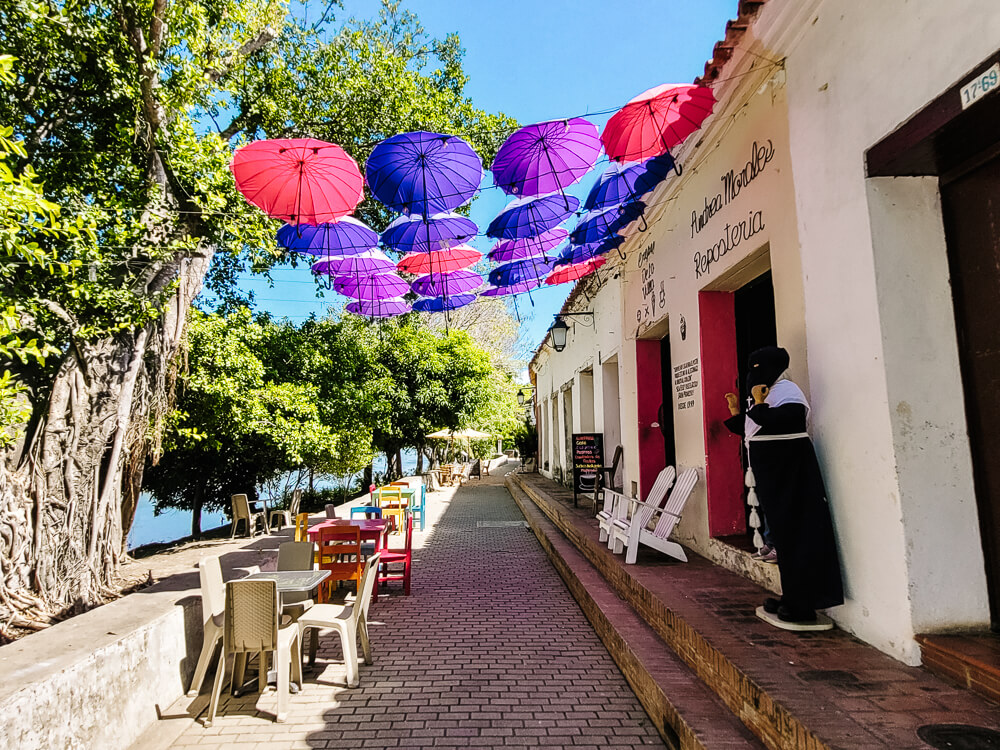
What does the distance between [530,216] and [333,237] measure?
267 centimetres

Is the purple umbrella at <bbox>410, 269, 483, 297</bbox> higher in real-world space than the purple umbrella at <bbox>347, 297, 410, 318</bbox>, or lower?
higher

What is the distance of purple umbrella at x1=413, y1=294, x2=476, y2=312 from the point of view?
1072 cm

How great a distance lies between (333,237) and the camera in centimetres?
779

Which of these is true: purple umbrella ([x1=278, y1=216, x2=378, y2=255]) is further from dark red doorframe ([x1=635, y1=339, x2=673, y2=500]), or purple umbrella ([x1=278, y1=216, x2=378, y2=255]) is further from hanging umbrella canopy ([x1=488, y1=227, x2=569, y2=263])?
dark red doorframe ([x1=635, y1=339, x2=673, y2=500])

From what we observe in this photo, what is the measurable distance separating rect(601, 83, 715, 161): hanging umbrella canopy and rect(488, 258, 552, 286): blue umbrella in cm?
406

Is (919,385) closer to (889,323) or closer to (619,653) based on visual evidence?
(889,323)

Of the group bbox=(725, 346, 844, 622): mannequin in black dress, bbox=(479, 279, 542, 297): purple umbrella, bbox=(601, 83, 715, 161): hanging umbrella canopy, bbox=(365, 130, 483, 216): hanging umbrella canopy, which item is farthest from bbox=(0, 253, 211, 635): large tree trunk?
bbox=(725, 346, 844, 622): mannequin in black dress

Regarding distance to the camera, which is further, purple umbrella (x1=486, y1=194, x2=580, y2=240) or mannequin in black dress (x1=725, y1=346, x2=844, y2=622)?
purple umbrella (x1=486, y1=194, x2=580, y2=240)

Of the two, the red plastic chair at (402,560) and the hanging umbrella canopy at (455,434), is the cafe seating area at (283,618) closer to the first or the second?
the red plastic chair at (402,560)

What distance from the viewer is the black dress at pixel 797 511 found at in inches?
133

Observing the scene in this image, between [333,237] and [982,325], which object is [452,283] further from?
[982,325]

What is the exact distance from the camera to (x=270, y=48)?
10.9 m

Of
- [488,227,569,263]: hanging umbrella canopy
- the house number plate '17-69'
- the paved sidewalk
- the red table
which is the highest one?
[488,227,569,263]: hanging umbrella canopy

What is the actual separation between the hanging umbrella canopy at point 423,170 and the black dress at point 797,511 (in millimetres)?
3625
